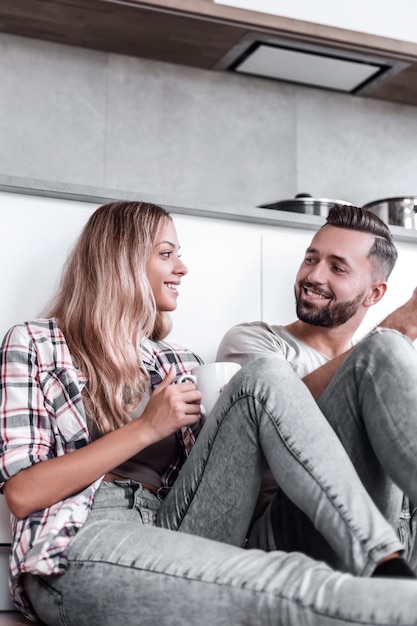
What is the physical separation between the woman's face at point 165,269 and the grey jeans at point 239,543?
17.7 inches

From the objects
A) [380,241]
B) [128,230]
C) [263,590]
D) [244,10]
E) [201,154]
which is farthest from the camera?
[201,154]

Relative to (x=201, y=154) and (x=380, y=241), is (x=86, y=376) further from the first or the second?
(x=201, y=154)

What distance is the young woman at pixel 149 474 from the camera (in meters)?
1.17

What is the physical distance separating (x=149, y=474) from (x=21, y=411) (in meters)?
0.29

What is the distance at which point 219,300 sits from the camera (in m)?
2.09

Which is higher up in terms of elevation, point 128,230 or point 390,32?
point 390,32

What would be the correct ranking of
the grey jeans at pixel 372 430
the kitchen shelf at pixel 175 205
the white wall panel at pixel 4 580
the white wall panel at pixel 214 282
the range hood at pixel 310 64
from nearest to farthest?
the grey jeans at pixel 372 430 → the white wall panel at pixel 4 580 → the kitchen shelf at pixel 175 205 → the white wall panel at pixel 214 282 → the range hood at pixel 310 64

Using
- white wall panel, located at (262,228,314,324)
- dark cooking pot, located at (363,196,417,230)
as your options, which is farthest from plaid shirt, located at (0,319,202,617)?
dark cooking pot, located at (363,196,417,230)

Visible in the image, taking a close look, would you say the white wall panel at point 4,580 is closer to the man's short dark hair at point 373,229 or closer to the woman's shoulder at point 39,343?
the woman's shoulder at point 39,343

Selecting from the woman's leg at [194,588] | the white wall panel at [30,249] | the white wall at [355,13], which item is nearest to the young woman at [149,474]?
the woman's leg at [194,588]

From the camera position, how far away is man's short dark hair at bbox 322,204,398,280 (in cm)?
211

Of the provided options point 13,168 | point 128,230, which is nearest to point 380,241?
point 128,230

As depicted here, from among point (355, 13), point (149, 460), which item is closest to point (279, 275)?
point (149, 460)

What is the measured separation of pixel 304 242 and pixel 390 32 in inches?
36.1
